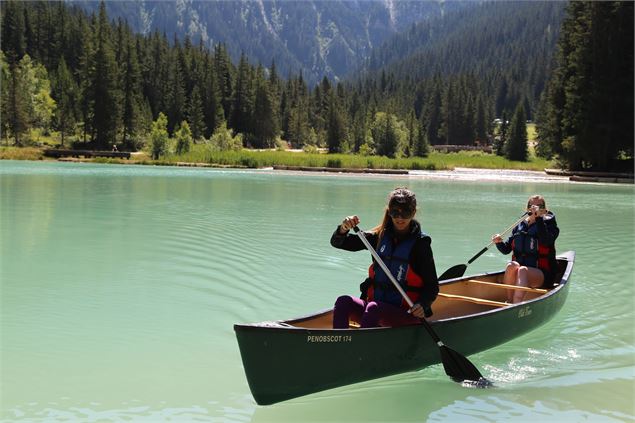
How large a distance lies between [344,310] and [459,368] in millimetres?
1350

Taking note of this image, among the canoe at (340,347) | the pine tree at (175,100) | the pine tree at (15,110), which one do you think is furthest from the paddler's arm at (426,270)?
the pine tree at (175,100)

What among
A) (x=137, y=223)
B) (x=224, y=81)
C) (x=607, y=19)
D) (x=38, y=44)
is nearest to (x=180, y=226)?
(x=137, y=223)

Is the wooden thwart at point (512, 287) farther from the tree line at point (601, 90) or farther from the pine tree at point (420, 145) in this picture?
the pine tree at point (420, 145)

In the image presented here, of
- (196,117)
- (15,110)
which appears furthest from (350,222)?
(196,117)

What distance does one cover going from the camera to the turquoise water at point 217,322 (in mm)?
5727

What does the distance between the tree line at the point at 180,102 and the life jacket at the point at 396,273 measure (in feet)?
163

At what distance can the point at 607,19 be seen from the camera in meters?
47.3

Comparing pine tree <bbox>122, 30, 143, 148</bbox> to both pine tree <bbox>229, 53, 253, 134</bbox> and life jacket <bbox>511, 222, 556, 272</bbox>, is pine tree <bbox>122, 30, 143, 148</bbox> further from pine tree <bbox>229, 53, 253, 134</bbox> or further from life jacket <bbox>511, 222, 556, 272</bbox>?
life jacket <bbox>511, 222, 556, 272</bbox>

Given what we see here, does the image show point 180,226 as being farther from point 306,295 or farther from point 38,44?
point 38,44

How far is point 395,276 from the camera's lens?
596cm

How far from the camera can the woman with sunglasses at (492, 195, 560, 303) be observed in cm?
855

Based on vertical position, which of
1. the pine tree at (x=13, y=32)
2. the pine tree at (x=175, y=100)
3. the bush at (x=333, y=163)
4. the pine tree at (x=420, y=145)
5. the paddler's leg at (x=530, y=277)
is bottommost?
the paddler's leg at (x=530, y=277)

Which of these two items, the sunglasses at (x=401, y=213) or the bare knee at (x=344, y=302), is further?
the bare knee at (x=344, y=302)

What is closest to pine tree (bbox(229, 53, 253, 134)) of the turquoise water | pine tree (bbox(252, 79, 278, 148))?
pine tree (bbox(252, 79, 278, 148))
